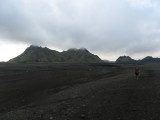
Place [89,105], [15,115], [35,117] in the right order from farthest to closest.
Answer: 1. [89,105]
2. [15,115]
3. [35,117]

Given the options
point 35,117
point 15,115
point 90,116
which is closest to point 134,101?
point 90,116

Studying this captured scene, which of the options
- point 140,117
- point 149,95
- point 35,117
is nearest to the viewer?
point 140,117

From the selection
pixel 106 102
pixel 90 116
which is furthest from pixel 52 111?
pixel 106 102

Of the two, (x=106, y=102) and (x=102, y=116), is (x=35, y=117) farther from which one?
(x=106, y=102)

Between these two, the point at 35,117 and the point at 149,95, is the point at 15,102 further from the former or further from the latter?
the point at 149,95

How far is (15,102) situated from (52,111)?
868 centimetres

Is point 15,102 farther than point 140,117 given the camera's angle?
Yes

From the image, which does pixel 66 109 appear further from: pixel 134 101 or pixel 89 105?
pixel 134 101

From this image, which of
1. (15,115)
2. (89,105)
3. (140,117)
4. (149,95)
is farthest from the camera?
(149,95)

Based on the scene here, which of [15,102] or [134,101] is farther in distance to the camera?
[15,102]

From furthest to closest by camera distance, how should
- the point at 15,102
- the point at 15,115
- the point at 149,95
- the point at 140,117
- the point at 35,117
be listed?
1. the point at 15,102
2. the point at 149,95
3. the point at 15,115
4. the point at 35,117
5. the point at 140,117

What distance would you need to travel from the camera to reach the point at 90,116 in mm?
15039

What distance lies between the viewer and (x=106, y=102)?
18.8 meters

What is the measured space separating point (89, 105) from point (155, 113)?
559 centimetres
